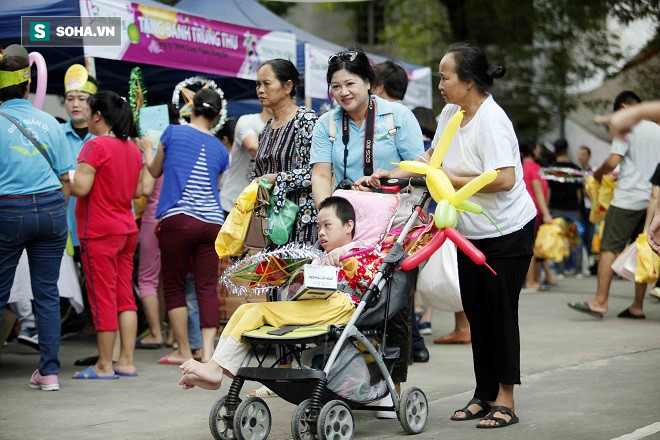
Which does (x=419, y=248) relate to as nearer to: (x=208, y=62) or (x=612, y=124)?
(x=612, y=124)

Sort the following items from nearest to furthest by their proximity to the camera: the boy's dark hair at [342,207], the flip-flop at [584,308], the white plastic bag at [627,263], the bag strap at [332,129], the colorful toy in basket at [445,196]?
the colorful toy in basket at [445,196], the boy's dark hair at [342,207], the bag strap at [332,129], the white plastic bag at [627,263], the flip-flop at [584,308]

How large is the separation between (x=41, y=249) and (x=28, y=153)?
63 cm

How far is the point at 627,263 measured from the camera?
945cm

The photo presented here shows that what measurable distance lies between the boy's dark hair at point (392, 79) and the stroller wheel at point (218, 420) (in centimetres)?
341

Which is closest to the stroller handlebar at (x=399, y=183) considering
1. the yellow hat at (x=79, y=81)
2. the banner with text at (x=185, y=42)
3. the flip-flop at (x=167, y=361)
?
the flip-flop at (x=167, y=361)

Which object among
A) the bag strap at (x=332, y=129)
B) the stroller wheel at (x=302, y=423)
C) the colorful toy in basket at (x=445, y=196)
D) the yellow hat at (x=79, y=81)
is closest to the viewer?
the stroller wheel at (x=302, y=423)

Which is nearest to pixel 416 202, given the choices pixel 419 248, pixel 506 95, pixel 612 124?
pixel 419 248

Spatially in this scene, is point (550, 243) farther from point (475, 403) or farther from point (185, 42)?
point (475, 403)

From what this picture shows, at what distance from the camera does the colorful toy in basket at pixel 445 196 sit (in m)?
4.79

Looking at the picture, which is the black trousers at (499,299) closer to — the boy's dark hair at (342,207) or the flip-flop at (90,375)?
the boy's dark hair at (342,207)

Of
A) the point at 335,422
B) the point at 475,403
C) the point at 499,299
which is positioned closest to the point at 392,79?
the point at 499,299

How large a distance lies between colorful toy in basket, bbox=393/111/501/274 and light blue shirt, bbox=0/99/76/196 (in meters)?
2.55

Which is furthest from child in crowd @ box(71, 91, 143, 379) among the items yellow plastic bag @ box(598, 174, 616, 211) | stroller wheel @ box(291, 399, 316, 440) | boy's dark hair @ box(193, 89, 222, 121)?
yellow plastic bag @ box(598, 174, 616, 211)

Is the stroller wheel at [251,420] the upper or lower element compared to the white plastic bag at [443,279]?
lower
